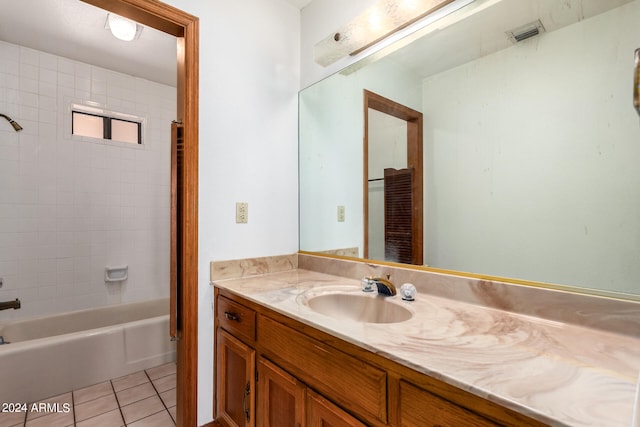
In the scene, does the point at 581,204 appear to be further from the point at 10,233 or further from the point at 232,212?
the point at 10,233

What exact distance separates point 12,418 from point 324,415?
6.56 ft

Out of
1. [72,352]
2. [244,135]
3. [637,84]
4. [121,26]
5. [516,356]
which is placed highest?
[121,26]

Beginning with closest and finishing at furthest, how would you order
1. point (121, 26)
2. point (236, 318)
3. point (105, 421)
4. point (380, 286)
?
point (380, 286)
point (236, 318)
point (105, 421)
point (121, 26)

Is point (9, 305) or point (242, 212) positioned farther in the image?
point (9, 305)

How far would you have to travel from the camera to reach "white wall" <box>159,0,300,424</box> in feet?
A: 4.92

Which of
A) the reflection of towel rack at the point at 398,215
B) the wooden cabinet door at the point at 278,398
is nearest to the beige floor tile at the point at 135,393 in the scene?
the wooden cabinet door at the point at 278,398

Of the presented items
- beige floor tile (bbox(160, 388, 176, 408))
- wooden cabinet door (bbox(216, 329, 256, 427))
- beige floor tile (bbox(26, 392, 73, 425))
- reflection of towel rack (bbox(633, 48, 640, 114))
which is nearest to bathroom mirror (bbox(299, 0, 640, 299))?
reflection of towel rack (bbox(633, 48, 640, 114))

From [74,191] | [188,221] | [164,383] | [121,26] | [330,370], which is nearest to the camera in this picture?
[330,370]

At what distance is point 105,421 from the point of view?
1622mm

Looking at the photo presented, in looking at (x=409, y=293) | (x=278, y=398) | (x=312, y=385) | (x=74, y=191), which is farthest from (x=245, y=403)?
(x=74, y=191)

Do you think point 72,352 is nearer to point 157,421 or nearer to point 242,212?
point 157,421

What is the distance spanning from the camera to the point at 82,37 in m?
2.19

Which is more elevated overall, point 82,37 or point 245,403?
point 82,37

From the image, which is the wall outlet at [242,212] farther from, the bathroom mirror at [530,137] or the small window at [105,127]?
the small window at [105,127]
